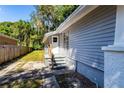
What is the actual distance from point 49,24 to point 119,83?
1499 inches

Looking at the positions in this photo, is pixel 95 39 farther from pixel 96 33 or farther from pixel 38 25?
pixel 38 25

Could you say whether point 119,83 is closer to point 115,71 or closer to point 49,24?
point 115,71

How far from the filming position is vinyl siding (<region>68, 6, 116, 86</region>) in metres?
6.10

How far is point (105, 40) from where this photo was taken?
6.35m

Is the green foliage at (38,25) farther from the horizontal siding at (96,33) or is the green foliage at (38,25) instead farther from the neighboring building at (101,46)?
the neighboring building at (101,46)

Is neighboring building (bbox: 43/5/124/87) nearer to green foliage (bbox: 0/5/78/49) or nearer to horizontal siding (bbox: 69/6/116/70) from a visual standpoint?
horizontal siding (bbox: 69/6/116/70)

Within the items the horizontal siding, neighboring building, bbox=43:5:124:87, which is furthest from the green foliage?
neighboring building, bbox=43:5:124:87

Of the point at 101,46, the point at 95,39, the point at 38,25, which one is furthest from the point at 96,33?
the point at 38,25

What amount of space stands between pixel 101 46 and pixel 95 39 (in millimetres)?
760

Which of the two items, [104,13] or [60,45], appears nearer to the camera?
[104,13]

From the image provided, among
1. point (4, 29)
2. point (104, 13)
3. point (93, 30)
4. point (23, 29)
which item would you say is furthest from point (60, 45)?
point (4, 29)

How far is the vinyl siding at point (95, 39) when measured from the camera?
6.10 m
